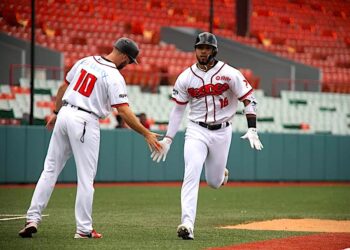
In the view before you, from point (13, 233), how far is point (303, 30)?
26033 mm

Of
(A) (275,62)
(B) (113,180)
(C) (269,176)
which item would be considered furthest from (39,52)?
(A) (275,62)

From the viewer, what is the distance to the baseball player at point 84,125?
26.0 ft

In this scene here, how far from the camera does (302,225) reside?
33.0ft

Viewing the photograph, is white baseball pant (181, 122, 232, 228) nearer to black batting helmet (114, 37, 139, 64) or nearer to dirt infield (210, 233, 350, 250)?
dirt infield (210, 233, 350, 250)

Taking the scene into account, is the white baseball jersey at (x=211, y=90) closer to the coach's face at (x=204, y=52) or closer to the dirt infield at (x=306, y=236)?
the coach's face at (x=204, y=52)

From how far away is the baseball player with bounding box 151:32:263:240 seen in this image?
8.57 m

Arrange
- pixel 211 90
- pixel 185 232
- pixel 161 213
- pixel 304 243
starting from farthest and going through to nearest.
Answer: pixel 161 213, pixel 211 90, pixel 185 232, pixel 304 243

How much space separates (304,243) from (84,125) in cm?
225

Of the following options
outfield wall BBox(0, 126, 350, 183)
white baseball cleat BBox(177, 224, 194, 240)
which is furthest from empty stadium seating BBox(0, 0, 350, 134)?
white baseball cleat BBox(177, 224, 194, 240)

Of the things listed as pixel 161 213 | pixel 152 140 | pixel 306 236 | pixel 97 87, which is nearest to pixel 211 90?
pixel 152 140

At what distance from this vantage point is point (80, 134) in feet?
25.9

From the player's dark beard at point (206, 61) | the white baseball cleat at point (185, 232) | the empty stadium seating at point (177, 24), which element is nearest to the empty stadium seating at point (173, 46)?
the empty stadium seating at point (177, 24)

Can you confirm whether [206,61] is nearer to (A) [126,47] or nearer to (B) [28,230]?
(A) [126,47]

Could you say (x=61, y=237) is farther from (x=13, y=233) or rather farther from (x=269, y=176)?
(x=269, y=176)
